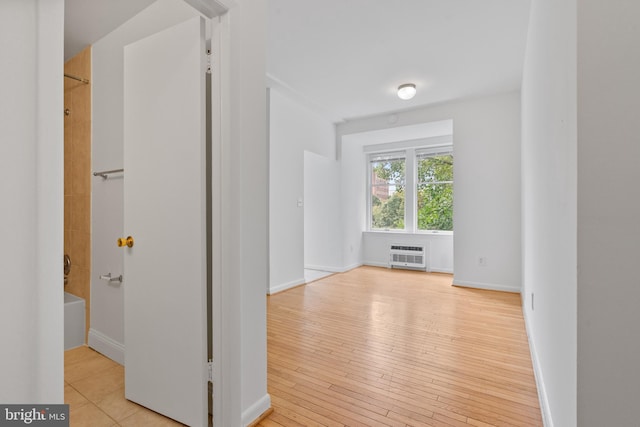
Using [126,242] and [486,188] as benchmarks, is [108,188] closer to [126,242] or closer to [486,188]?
[126,242]

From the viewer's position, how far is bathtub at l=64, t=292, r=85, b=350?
2439 millimetres

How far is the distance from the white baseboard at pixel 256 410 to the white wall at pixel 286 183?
95.7 inches

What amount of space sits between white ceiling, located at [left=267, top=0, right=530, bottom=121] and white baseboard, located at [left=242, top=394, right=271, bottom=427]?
106 inches

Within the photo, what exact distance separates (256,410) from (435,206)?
195 inches

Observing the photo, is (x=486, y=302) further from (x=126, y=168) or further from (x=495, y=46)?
(x=126, y=168)

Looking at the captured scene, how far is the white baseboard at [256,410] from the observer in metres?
1.50

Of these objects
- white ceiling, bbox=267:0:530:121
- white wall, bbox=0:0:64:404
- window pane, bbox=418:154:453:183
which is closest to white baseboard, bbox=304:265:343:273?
window pane, bbox=418:154:453:183

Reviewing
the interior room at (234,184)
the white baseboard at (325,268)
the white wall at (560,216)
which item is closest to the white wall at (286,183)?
the interior room at (234,184)

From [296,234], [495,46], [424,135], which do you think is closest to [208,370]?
[296,234]

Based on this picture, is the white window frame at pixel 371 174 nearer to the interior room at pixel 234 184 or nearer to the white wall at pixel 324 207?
the white wall at pixel 324 207

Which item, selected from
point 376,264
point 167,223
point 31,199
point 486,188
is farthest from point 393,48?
point 376,264

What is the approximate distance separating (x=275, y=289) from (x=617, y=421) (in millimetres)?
3589

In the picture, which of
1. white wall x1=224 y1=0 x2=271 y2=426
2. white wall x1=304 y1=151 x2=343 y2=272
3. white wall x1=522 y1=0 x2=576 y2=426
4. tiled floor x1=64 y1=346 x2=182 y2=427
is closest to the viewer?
white wall x1=522 y1=0 x2=576 y2=426

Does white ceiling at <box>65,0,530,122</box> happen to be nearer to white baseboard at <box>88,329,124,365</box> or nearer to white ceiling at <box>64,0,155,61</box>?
white ceiling at <box>64,0,155,61</box>
